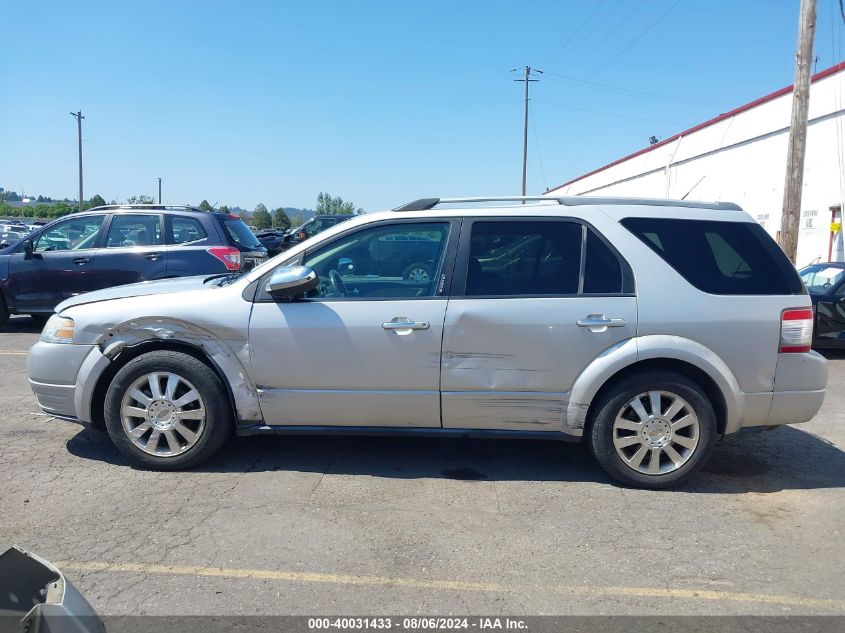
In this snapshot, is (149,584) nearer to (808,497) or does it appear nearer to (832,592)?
(832,592)

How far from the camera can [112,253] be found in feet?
31.3

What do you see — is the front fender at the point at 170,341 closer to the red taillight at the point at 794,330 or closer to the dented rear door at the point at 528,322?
the dented rear door at the point at 528,322

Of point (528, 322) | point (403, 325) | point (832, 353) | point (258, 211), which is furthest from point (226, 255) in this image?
point (258, 211)

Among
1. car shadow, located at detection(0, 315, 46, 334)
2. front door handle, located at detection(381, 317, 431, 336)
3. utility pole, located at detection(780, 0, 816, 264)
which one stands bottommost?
car shadow, located at detection(0, 315, 46, 334)

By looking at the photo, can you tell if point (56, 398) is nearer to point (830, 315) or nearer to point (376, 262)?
point (376, 262)

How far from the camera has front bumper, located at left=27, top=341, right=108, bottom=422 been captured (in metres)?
4.64

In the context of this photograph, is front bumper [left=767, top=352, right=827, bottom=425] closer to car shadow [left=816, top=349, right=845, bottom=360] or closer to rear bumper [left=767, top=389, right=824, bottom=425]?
rear bumper [left=767, top=389, right=824, bottom=425]

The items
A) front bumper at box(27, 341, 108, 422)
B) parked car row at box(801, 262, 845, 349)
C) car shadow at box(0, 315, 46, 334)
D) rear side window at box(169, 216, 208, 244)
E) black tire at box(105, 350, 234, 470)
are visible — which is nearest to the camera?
black tire at box(105, 350, 234, 470)

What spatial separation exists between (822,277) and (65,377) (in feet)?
31.2

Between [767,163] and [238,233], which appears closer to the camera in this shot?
[238,233]

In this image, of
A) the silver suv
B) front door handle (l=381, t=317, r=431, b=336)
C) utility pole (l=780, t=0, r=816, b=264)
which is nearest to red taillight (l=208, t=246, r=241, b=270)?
the silver suv

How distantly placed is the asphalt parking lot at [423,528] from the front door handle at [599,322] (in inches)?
41.3

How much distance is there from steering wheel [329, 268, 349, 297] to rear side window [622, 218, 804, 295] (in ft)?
6.24

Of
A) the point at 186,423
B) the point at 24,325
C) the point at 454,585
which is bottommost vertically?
the point at 454,585
